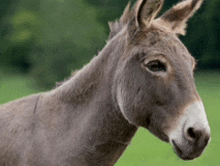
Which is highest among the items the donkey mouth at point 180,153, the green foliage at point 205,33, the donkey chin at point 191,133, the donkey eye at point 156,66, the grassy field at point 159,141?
the donkey eye at point 156,66

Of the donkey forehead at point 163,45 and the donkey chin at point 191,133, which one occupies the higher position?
the donkey forehead at point 163,45

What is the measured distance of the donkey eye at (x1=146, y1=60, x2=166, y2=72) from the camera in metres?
2.50

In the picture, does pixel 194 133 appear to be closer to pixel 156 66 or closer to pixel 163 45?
pixel 156 66

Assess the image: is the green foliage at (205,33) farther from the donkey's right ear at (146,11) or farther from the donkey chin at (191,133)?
the donkey chin at (191,133)

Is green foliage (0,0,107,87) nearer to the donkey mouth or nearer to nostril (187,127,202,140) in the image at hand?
the donkey mouth

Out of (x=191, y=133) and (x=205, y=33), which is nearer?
(x=191, y=133)

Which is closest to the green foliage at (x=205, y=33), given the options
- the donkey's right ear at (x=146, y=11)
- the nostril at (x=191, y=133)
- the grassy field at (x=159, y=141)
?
the grassy field at (x=159, y=141)

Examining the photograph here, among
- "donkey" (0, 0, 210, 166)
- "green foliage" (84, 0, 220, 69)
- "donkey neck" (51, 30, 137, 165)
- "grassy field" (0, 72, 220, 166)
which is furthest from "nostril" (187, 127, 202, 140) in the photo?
"green foliage" (84, 0, 220, 69)

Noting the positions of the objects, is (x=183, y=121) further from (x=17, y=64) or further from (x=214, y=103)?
(x=17, y=64)

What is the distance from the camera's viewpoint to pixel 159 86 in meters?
2.48

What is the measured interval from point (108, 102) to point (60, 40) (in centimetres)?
1691

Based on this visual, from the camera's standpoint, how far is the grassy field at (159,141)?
9773 mm

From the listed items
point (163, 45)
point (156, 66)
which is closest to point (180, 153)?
point (156, 66)

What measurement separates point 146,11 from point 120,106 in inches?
27.3
